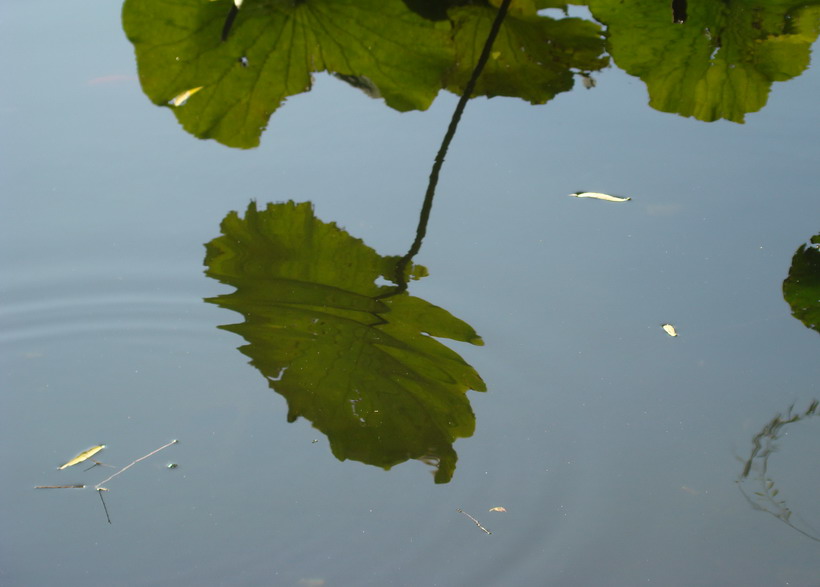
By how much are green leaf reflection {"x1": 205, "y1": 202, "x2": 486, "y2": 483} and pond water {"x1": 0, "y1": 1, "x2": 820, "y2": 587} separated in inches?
1.1

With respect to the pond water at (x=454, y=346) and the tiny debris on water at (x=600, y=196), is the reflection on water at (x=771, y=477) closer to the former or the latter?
the pond water at (x=454, y=346)

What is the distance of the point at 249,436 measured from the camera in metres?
1.27

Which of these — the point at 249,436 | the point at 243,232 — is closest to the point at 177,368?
the point at 249,436

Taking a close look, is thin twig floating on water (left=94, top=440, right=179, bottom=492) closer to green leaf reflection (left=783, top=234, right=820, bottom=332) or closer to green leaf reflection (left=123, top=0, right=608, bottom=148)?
green leaf reflection (left=123, top=0, right=608, bottom=148)

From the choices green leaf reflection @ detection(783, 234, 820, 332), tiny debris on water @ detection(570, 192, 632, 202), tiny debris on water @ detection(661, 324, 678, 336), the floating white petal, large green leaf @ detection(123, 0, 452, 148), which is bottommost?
the floating white petal

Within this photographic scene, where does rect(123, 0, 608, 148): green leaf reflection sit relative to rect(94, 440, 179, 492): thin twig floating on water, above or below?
above

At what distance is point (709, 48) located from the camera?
1.84 m

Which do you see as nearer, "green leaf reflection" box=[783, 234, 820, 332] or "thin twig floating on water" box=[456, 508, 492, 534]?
"thin twig floating on water" box=[456, 508, 492, 534]

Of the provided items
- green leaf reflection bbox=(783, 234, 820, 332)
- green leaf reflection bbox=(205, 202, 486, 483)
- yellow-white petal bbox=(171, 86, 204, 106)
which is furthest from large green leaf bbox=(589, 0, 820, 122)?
yellow-white petal bbox=(171, 86, 204, 106)

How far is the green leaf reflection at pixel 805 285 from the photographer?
4.73ft

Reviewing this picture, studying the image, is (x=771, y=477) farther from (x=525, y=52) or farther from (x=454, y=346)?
(x=525, y=52)

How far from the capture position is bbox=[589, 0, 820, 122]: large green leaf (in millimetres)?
1842

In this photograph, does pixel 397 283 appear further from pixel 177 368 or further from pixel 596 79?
pixel 596 79

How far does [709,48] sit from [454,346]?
993mm
